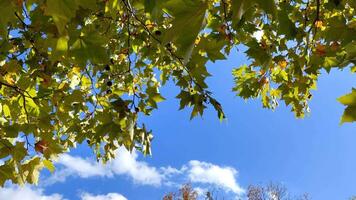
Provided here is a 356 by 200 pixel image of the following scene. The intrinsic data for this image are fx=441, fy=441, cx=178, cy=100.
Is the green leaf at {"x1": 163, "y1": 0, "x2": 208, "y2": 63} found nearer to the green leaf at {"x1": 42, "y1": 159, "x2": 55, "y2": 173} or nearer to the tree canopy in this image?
the tree canopy

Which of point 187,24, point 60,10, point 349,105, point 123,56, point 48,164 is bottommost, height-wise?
point 187,24

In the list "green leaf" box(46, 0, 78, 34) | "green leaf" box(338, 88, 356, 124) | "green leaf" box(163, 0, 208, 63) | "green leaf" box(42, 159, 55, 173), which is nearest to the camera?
"green leaf" box(163, 0, 208, 63)

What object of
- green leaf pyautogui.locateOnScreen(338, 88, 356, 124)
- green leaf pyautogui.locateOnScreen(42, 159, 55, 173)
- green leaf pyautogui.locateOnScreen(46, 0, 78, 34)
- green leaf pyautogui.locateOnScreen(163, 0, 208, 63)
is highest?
green leaf pyautogui.locateOnScreen(42, 159, 55, 173)

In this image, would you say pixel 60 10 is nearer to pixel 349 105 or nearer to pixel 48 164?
pixel 349 105

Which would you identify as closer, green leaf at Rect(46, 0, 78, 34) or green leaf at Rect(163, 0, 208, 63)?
green leaf at Rect(163, 0, 208, 63)

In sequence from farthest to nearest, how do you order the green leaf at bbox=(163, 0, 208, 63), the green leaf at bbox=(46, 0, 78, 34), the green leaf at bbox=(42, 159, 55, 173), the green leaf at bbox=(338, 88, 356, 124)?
the green leaf at bbox=(42, 159, 55, 173) → the green leaf at bbox=(338, 88, 356, 124) → the green leaf at bbox=(46, 0, 78, 34) → the green leaf at bbox=(163, 0, 208, 63)

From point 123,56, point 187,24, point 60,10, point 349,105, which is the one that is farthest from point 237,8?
point 123,56

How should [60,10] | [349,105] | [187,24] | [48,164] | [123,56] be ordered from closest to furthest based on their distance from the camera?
[187,24] → [60,10] → [349,105] → [48,164] → [123,56]

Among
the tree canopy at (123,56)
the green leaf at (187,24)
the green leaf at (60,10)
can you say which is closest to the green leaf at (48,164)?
the tree canopy at (123,56)

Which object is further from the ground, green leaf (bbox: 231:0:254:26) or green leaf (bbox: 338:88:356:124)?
green leaf (bbox: 338:88:356:124)

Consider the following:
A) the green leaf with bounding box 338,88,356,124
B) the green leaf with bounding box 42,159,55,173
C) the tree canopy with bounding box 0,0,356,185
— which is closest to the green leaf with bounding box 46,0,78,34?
the tree canopy with bounding box 0,0,356,185

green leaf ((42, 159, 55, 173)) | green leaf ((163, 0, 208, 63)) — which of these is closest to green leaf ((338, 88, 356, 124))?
green leaf ((163, 0, 208, 63))

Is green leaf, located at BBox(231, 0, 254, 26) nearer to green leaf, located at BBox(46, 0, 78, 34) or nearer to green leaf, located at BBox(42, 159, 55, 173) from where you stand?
green leaf, located at BBox(46, 0, 78, 34)

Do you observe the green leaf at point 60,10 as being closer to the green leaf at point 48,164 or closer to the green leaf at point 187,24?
the green leaf at point 187,24
